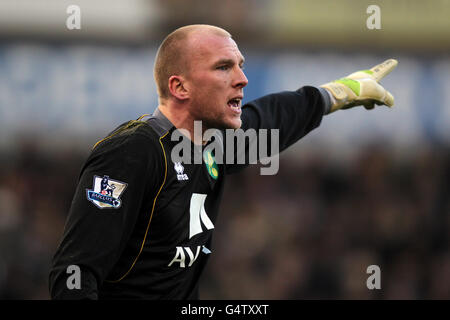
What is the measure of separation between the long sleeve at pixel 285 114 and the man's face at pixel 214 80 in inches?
20.7

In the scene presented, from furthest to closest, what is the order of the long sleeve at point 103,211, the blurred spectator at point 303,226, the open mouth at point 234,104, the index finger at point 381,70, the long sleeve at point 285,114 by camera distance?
1. the blurred spectator at point 303,226
2. the index finger at point 381,70
3. the long sleeve at point 285,114
4. the open mouth at point 234,104
5. the long sleeve at point 103,211

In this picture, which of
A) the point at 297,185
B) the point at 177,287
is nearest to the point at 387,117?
the point at 297,185

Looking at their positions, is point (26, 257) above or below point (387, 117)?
below

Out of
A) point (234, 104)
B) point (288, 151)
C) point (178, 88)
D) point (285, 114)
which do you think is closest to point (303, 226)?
point (288, 151)

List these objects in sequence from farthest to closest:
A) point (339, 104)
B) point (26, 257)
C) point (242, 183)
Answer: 1. point (242, 183)
2. point (26, 257)
3. point (339, 104)

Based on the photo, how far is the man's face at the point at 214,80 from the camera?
3375 mm

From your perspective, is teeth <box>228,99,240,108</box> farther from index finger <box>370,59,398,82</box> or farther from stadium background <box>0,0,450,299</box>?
stadium background <box>0,0,450,299</box>

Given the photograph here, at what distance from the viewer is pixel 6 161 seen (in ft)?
26.2

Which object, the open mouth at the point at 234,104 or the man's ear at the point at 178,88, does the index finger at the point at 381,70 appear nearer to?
the open mouth at the point at 234,104

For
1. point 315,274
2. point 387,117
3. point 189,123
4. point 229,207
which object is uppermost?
point 387,117

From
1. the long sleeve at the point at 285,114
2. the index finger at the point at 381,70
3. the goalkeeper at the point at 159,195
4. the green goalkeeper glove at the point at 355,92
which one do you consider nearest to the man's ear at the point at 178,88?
the goalkeeper at the point at 159,195

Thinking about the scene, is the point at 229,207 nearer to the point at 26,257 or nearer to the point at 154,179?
the point at 26,257

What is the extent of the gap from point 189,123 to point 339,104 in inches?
52.4

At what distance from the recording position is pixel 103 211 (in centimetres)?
283
